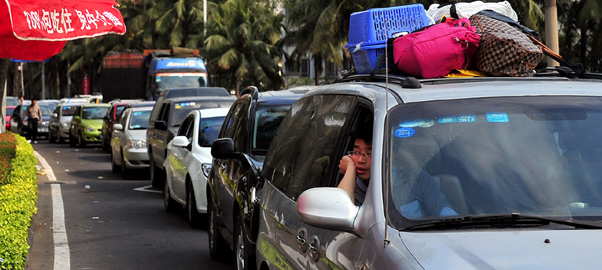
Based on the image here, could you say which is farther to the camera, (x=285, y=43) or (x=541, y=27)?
(x=285, y=43)

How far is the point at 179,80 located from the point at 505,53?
30723 mm

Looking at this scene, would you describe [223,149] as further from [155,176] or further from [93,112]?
[93,112]

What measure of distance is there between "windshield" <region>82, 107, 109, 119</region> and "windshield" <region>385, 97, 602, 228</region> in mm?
31652

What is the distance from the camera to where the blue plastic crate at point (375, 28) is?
574cm

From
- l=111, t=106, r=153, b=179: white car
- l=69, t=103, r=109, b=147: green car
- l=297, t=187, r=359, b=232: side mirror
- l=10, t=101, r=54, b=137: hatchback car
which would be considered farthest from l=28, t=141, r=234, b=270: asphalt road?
l=10, t=101, r=54, b=137: hatchback car

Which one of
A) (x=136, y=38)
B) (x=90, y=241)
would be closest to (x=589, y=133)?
(x=90, y=241)

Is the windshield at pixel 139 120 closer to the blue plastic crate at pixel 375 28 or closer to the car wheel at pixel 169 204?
the car wheel at pixel 169 204

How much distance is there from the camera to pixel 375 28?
237 inches

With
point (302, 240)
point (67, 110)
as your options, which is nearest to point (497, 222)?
point (302, 240)

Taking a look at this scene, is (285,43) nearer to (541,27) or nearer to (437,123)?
(541,27)

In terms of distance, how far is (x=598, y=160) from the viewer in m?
4.19

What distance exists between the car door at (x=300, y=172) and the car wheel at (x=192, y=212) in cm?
581

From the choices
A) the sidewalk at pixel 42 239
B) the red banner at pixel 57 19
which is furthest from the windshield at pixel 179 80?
the red banner at pixel 57 19

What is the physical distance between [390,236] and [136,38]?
67.6 metres
